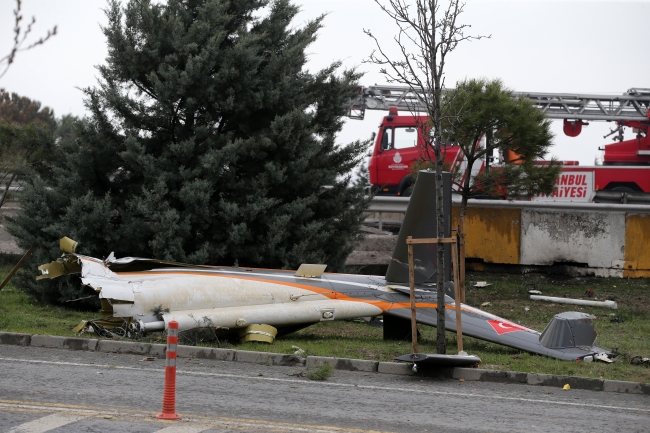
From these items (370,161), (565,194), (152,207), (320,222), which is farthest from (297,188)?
(565,194)

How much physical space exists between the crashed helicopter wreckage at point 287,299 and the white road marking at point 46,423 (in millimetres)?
4820

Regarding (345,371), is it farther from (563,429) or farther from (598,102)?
(598,102)

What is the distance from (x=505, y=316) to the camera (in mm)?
16234

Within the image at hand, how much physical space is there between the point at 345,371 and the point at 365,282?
321 centimetres

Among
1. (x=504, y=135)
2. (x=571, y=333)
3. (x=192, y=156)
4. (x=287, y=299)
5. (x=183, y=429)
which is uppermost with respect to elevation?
(x=504, y=135)

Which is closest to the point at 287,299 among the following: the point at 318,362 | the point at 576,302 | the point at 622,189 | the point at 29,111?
the point at 318,362

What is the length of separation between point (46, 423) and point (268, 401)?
8.01ft

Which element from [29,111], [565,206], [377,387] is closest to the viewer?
[377,387]

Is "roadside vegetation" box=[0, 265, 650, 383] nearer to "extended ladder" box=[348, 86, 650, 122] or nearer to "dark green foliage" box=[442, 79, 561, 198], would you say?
"dark green foliage" box=[442, 79, 561, 198]

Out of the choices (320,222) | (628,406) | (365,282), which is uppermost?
(320,222)

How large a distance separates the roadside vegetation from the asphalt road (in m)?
1.02

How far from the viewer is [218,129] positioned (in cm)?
Result: 1792

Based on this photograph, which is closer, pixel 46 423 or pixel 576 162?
pixel 46 423

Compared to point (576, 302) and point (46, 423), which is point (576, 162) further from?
point (46, 423)
